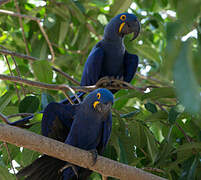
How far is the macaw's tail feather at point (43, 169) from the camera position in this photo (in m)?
2.11

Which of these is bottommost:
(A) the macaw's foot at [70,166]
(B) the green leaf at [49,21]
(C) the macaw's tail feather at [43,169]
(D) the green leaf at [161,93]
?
(A) the macaw's foot at [70,166]

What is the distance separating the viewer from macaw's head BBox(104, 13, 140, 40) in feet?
10.7

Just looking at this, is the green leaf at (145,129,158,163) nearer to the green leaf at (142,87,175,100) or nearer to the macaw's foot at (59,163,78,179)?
the green leaf at (142,87,175,100)

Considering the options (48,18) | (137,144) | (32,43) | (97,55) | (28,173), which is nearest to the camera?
(28,173)

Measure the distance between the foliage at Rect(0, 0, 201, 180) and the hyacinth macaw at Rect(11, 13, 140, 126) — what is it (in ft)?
0.48

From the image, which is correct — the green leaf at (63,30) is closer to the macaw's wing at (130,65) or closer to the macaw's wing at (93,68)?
the macaw's wing at (93,68)

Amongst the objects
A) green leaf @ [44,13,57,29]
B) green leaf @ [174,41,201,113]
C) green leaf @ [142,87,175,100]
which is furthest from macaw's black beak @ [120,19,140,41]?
green leaf @ [174,41,201,113]

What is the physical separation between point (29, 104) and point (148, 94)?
3.50 feet

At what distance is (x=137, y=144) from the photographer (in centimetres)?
250

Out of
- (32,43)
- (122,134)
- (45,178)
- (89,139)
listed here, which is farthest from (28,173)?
(32,43)

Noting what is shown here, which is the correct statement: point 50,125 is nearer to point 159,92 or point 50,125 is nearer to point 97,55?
point 159,92

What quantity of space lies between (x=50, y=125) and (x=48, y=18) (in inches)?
69.3

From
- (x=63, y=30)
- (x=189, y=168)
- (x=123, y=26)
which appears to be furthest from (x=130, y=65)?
(x=189, y=168)

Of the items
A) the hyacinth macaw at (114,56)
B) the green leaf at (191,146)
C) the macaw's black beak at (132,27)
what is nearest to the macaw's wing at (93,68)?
the hyacinth macaw at (114,56)
